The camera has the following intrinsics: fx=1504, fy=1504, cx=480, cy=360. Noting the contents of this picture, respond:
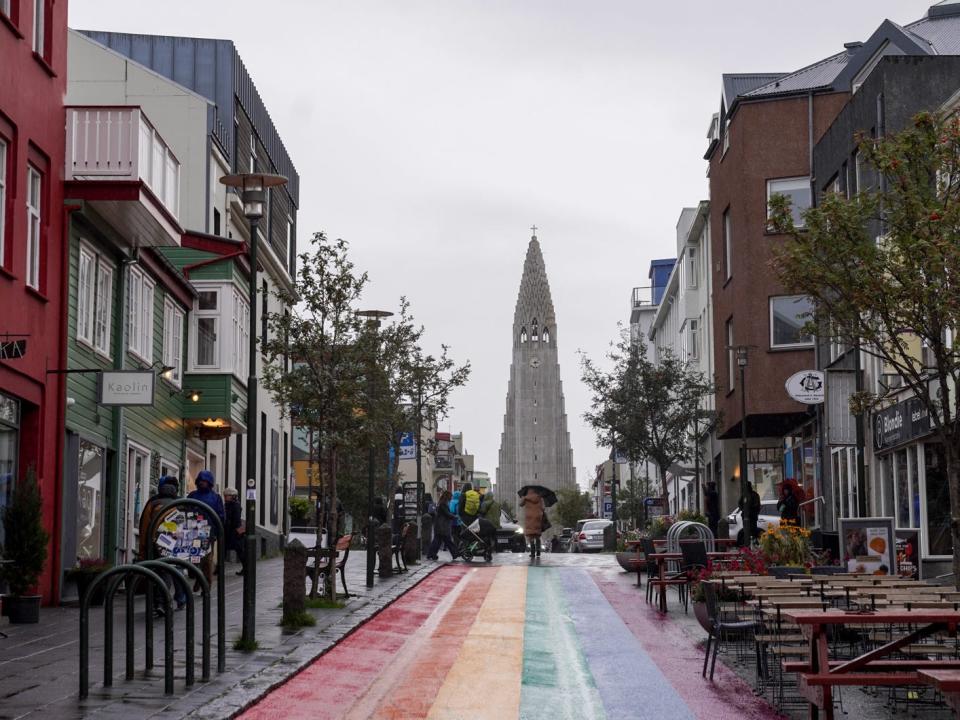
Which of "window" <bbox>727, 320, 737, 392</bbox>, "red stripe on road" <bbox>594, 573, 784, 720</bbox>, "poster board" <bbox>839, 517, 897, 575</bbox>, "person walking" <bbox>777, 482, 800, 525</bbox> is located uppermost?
"window" <bbox>727, 320, 737, 392</bbox>

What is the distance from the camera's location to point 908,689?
12.6 metres

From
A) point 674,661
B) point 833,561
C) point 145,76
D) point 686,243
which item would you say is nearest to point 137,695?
point 674,661

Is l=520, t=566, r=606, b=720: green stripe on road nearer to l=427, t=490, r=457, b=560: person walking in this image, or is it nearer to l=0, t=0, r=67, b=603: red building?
l=0, t=0, r=67, b=603: red building

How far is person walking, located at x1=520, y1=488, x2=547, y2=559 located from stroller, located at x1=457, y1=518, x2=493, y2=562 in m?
1.71

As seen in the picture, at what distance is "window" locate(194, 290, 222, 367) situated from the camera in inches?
1288

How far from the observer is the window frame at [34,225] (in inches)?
802

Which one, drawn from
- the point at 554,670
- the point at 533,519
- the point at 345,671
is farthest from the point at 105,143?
the point at 533,519

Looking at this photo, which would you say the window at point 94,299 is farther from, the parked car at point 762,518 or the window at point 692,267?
the window at point 692,267

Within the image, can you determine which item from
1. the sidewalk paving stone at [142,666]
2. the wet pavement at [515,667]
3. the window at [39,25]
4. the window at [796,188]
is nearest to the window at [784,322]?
the window at [796,188]

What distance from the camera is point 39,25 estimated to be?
21547 millimetres

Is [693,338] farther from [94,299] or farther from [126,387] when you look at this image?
[126,387]

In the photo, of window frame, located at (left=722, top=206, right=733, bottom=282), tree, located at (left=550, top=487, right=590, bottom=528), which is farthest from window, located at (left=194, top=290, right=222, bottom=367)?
tree, located at (left=550, top=487, right=590, bottom=528)

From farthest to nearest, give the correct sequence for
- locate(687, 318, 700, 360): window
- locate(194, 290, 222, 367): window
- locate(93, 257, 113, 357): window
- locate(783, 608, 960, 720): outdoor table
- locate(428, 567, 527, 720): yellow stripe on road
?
locate(687, 318, 700, 360): window
locate(194, 290, 222, 367): window
locate(93, 257, 113, 357): window
locate(428, 567, 527, 720): yellow stripe on road
locate(783, 608, 960, 720): outdoor table

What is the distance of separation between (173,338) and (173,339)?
0.03 meters
